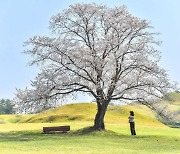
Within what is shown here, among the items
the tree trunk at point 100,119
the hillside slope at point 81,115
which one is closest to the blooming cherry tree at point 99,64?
the tree trunk at point 100,119

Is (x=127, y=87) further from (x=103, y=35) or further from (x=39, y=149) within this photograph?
(x=39, y=149)

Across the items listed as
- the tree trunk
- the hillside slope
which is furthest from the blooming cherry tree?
the hillside slope

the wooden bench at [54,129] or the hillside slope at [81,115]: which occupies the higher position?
the hillside slope at [81,115]

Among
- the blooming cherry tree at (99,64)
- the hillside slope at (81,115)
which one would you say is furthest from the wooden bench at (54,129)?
the hillside slope at (81,115)

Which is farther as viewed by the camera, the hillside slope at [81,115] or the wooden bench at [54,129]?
Answer: the hillside slope at [81,115]

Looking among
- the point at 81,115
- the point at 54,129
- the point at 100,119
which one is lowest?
the point at 54,129

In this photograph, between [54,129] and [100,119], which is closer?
[54,129]

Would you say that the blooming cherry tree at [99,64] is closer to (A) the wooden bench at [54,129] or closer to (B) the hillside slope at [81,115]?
(A) the wooden bench at [54,129]

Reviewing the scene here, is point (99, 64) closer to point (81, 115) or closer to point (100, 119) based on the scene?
point (100, 119)

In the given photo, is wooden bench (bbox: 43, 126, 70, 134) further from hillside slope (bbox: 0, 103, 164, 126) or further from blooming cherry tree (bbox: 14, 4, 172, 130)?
hillside slope (bbox: 0, 103, 164, 126)

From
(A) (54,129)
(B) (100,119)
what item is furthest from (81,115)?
(A) (54,129)

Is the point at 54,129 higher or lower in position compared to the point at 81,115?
lower

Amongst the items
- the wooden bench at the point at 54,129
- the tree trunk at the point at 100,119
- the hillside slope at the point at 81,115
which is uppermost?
the hillside slope at the point at 81,115

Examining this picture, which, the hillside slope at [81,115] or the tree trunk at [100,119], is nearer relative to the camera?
the tree trunk at [100,119]
